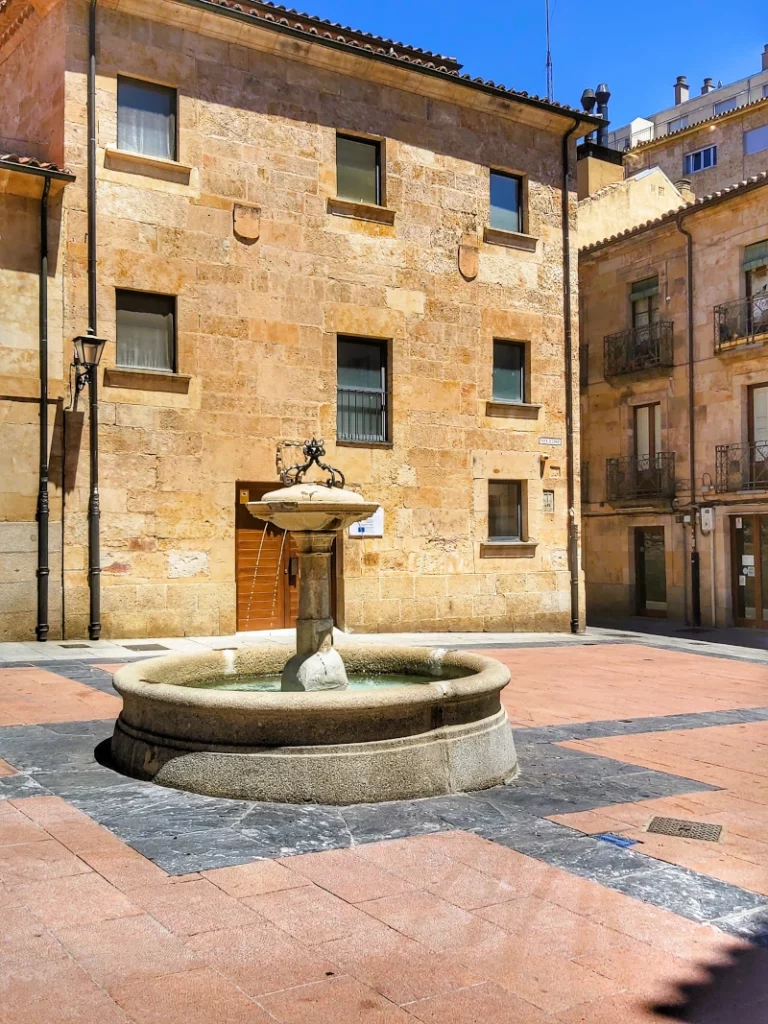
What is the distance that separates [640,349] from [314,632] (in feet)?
64.5

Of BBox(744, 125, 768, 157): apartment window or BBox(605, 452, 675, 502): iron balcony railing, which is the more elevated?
BBox(744, 125, 768, 157): apartment window

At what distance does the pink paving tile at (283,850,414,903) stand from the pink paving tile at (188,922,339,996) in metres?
0.51

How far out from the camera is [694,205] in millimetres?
23141

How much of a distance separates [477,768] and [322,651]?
1.65m

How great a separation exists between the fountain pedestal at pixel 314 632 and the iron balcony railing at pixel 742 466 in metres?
16.9

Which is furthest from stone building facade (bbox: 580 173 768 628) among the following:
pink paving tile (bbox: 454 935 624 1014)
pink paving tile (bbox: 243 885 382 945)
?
pink paving tile (bbox: 454 935 624 1014)

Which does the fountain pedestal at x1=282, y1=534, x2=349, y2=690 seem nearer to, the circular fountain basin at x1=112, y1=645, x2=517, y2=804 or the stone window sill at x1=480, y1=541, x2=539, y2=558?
the circular fountain basin at x1=112, y1=645, x2=517, y2=804

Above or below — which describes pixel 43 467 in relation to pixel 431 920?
above

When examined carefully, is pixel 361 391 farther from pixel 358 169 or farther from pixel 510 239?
pixel 510 239

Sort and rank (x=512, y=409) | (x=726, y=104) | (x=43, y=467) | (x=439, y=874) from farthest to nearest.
Answer: (x=726, y=104)
(x=512, y=409)
(x=43, y=467)
(x=439, y=874)

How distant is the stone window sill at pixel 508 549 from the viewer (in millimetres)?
17734

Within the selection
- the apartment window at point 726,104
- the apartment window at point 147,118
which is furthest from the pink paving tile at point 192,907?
the apartment window at point 726,104

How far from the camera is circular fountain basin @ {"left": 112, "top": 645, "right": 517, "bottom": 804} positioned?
18.7ft

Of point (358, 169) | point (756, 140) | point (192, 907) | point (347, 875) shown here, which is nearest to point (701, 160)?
point (756, 140)
